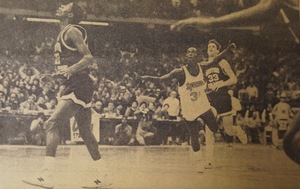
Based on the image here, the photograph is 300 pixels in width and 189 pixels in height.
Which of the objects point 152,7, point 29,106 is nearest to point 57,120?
point 29,106

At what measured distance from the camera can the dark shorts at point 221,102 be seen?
12.0ft

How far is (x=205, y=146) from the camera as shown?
11.9ft

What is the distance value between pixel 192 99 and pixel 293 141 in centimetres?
85

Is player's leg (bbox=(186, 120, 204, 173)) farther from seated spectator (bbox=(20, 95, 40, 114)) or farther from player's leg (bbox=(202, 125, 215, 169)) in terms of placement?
seated spectator (bbox=(20, 95, 40, 114))

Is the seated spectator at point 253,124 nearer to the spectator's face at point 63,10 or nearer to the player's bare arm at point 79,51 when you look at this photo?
the player's bare arm at point 79,51

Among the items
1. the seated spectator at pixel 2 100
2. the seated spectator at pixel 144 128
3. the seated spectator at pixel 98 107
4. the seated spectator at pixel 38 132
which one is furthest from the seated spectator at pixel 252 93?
the seated spectator at pixel 2 100

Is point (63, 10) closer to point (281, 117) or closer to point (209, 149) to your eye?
point (209, 149)

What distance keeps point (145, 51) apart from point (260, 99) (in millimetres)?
987

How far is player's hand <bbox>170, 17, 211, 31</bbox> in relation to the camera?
12.2ft

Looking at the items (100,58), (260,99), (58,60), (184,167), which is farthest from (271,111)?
(58,60)

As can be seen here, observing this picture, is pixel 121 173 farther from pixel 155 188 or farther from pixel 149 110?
pixel 149 110

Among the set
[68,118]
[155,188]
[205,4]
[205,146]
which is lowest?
[155,188]

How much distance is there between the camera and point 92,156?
3.58 metres

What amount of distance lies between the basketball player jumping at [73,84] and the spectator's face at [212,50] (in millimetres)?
940
